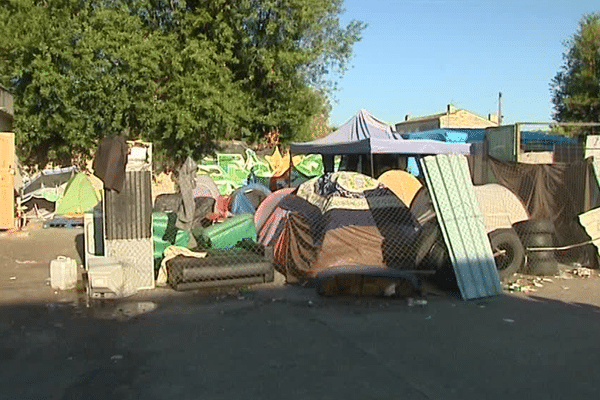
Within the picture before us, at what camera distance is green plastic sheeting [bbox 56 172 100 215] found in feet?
56.1

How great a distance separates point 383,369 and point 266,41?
18332 millimetres

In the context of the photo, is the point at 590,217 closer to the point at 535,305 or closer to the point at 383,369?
the point at 535,305

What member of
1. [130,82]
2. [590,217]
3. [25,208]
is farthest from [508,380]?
[130,82]

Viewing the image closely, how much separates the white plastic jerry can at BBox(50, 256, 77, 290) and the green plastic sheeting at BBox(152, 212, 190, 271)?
1.23m

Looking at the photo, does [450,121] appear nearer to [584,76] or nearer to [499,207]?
[584,76]

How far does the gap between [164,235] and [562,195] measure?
6.97 meters

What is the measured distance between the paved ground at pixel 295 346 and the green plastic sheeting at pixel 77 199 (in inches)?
351

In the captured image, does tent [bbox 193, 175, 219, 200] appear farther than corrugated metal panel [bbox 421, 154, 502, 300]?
Yes

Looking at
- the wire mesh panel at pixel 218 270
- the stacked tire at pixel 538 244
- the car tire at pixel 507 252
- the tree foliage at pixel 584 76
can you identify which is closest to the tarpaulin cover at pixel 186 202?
the wire mesh panel at pixel 218 270

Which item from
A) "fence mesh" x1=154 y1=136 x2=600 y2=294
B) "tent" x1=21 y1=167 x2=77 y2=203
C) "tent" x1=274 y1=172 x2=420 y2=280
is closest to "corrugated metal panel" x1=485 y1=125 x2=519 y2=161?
"fence mesh" x1=154 y1=136 x2=600 y2=294

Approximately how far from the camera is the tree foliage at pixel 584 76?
3403 centimetres

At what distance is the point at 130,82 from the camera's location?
1956 centimetres

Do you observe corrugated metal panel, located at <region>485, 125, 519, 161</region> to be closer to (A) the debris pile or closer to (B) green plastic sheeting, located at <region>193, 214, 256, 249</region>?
(A) the debris pile

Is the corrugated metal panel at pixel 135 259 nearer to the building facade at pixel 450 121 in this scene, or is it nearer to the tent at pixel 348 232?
the tent at pixel 348 232
